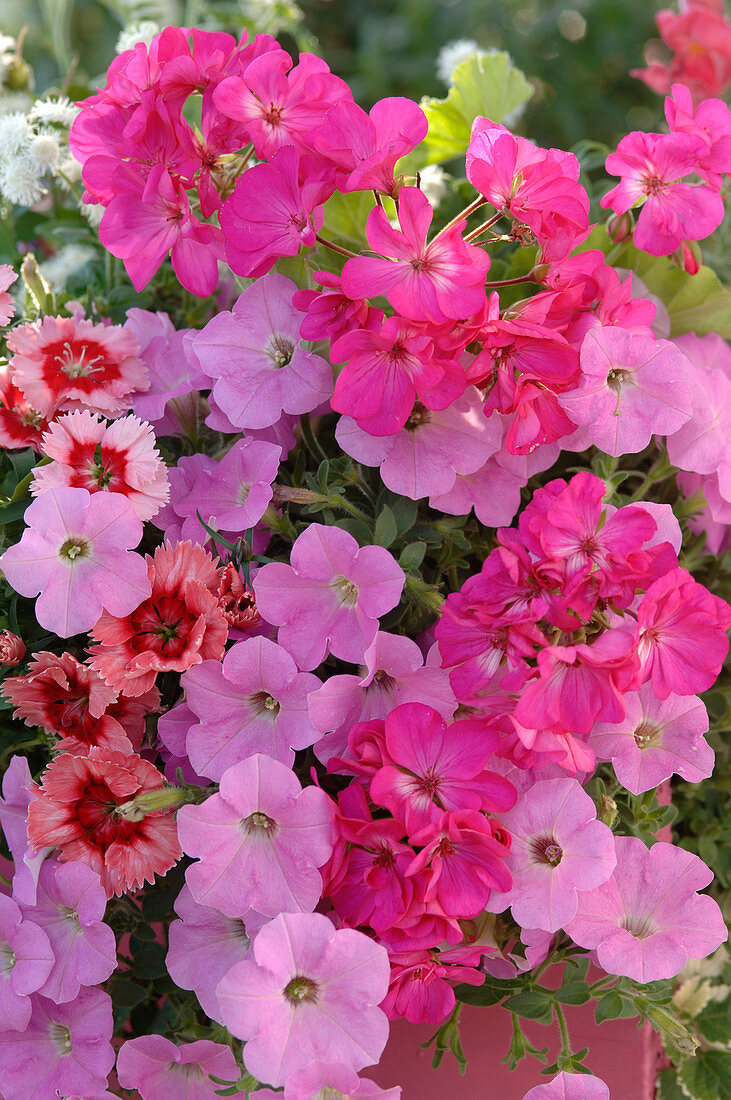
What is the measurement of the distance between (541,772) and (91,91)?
0.76 meters

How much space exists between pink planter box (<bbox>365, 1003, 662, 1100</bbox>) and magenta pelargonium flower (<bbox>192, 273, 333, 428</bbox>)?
1.24ft

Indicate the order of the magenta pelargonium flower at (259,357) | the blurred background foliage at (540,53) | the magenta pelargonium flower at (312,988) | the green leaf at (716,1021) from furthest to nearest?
the blurred background foliage at (540,53) < the green leaf at (716,1021) < the magenta pelargonium flower at (259,357) < the magenta pelargonium flower at (312,988)

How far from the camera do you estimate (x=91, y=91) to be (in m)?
0.92

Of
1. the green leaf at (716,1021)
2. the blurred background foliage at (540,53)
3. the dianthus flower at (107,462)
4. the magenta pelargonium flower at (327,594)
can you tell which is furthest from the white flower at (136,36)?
the blurred background foliage at (540,53)

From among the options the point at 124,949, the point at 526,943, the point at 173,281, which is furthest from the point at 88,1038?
the point at 173,281

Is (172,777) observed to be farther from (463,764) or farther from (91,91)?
(91,91)

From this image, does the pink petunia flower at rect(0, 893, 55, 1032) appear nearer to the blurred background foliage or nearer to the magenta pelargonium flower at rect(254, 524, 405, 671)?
the magenta pelargonium flower at rect(254, 524, 405, 671)

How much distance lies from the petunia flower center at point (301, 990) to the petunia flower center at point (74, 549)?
237mm

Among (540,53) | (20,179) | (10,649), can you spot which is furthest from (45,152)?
(540,53)

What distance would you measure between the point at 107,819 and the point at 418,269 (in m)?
0.33

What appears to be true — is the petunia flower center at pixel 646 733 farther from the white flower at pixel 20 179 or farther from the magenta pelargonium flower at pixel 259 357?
the white flower at pixel 20 179

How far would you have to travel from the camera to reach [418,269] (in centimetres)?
49

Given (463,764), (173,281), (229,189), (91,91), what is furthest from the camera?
(91,91)

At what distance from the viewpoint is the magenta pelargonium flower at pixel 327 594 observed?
509mm
